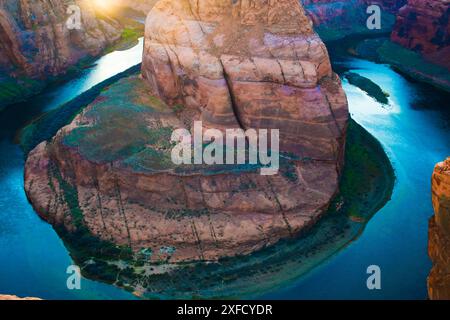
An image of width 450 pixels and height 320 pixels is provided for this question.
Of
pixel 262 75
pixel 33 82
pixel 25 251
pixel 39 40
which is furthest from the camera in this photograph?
pixel 39 40

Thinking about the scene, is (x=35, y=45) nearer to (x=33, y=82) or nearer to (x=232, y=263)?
(x=33, y=82)

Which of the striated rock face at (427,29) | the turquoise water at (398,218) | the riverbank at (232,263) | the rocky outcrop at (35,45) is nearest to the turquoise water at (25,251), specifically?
the riverbank at (232,263)

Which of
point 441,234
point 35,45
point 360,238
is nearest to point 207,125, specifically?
point 360,238

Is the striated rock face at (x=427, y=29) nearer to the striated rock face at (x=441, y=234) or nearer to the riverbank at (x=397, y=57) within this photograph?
the riverbank at (x=397, y=57)

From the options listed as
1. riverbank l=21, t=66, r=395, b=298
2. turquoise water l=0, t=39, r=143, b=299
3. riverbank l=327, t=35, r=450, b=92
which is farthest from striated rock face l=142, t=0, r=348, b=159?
riverbank l=327, t=35, r=450, b=92

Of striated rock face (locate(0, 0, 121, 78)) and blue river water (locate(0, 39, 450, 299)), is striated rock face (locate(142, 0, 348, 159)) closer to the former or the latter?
blue river water (locate(0, 39, 450, 299))

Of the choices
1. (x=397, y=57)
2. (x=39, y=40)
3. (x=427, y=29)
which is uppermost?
(x=39, y=40)
